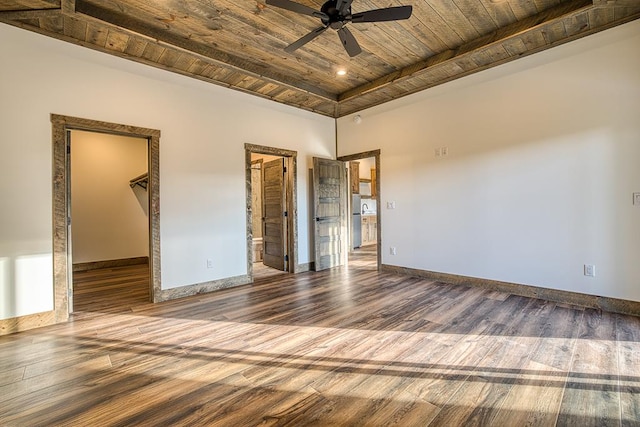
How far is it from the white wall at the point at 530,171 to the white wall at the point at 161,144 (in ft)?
6.40

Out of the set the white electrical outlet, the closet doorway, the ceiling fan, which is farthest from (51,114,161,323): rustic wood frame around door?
the white electrical outlet

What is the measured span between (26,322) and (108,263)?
3157 millimetres

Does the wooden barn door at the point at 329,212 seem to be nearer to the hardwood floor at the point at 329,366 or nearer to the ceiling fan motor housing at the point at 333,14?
the hardwood floor at the point at 329,366

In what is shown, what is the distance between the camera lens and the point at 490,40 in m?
3.32

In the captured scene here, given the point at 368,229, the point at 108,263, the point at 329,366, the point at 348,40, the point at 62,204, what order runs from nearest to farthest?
the point at 329,366, the point at 348,40, the point at 62,204, the point at 108,263, the point at 368,229

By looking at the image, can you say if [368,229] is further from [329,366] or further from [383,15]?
[329,366]

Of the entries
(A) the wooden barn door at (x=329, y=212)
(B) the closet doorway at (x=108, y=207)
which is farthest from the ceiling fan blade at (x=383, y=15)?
(B) the closet doorway at (x=108, y=207)

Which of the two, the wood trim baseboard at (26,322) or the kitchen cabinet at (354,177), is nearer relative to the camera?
the wood trim baseboard at (26,322)

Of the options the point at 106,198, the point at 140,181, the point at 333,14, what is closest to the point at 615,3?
the point at 333,14

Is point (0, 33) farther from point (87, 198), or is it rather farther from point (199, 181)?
point (87, 198)

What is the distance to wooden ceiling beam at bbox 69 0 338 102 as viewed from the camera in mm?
2756

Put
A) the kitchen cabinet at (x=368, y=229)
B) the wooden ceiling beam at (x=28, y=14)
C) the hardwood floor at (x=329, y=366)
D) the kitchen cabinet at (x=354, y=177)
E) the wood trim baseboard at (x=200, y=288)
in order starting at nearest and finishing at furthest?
1. the hardwood floor at (x=329, y=366)
2. the wooden ceiling beam at (x=28, y=14)
3. the wood trim baseboard at (x=200, y=288)
4. the kitchen cabinet at (x=354, y=177)
5. the kitchen cabinet at (x=368, y=229)

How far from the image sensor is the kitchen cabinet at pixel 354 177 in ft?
26.9

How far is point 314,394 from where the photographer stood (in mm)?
1827
